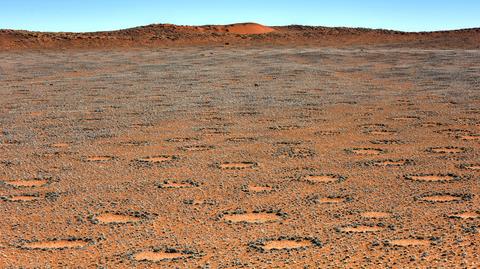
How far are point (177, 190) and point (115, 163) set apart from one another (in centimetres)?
108

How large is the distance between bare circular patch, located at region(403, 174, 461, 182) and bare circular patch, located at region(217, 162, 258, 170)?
120 cm

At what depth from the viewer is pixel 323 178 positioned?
4.66 m

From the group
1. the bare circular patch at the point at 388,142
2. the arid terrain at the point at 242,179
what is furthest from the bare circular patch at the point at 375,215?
the bare circular patch at the point at 388,142

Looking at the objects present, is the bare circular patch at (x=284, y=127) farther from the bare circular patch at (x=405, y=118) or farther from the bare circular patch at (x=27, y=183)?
the bare circular patch at (x=27, y=183)

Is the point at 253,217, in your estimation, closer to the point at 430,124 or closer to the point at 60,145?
the point at 60,145

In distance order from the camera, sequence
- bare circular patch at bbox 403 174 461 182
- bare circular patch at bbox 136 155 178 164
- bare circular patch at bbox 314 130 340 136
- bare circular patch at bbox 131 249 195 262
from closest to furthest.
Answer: bare circular patch at bbox 131 249 195 262
bare circular patch at bbox 403 174 461 182
bare circular patch at bbox 136 155 178 164
bare circular patch at bbox 314 130 340 136

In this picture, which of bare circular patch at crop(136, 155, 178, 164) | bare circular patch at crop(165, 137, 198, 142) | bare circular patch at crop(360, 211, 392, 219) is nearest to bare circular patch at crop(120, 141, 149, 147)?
bare circular patch at crop(165, 137, 198, 142)

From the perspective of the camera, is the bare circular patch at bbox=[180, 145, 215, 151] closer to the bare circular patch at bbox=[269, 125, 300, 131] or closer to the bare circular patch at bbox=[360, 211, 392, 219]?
the bare circular patch at bbox=[269, 125, 300, 131]

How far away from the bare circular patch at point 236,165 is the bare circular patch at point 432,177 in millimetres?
1195

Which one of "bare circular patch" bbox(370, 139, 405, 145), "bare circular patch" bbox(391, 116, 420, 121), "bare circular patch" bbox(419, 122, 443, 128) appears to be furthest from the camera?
"bare circular patch" bbox(391, 116, 420, 121)

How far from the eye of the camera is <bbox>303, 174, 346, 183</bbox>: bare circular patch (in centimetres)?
458

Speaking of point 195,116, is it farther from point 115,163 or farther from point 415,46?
point 415,46

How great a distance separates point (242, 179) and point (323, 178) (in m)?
0.59

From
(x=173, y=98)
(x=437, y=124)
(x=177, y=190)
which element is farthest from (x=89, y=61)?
(x=177, y=190)
